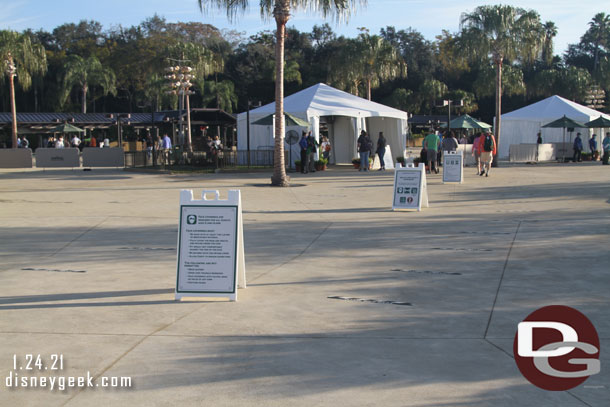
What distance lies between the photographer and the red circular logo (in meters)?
4.42

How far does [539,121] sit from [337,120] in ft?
42.5

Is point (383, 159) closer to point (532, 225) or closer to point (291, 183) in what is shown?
point (291, 183)

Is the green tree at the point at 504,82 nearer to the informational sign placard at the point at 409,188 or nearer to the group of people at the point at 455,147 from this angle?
the group of people at the point at 455,147

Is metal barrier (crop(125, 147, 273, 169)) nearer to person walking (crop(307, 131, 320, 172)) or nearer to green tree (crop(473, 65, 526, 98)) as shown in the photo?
person walking (crop(307, 131, 320, 172))

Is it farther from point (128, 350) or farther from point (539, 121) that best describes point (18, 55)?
point (128, 350)

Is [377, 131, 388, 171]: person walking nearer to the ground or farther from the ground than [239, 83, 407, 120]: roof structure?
nearer to the ground

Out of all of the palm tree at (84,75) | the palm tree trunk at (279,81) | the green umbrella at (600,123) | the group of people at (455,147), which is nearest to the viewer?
the palm tree trunk at (279,81)

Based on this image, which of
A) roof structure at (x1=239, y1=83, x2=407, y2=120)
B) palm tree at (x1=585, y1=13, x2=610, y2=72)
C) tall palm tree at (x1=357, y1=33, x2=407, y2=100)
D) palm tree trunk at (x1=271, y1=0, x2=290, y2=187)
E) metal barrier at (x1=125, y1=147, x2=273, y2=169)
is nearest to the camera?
palm tree trunk at (x1=271, y1=0, x2=290, y2=187)

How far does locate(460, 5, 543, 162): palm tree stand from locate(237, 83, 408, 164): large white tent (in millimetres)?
4979

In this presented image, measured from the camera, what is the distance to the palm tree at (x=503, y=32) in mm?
31688

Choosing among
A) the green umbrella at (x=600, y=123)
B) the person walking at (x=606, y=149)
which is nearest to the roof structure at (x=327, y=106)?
the person walking at (x=606, y=149)

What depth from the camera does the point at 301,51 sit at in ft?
257

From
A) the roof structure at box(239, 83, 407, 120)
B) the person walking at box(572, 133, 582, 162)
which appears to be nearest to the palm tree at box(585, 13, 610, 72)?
the person walking at box(572, 133, 582, 162)

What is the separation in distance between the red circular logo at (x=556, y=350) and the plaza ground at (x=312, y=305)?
0.30 ft
